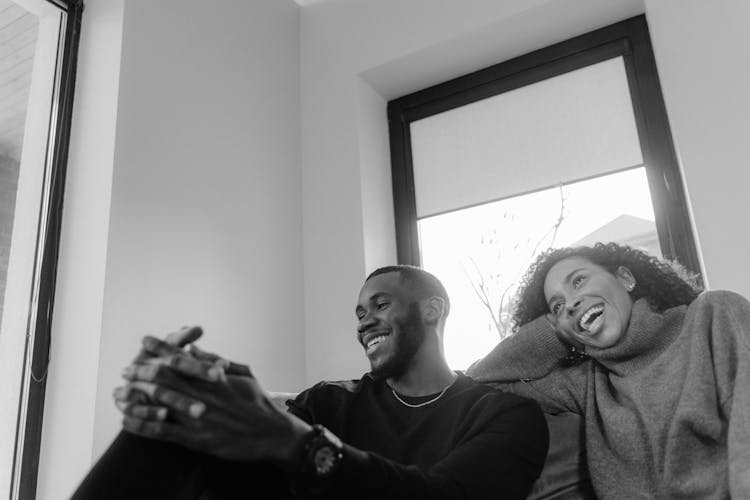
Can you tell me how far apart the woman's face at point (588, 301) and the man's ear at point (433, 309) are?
1.06 feet

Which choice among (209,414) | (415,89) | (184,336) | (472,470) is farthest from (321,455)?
(415,89)

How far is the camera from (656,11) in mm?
2443

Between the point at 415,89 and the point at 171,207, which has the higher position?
the point at 415,89

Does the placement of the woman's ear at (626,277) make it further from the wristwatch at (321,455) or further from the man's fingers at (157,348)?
the man's fingers at (157,348)

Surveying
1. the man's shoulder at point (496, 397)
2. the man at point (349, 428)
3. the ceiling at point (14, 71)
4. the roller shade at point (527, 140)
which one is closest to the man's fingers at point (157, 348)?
the man at point (349, 428)

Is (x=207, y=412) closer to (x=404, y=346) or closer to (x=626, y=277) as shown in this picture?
(x=404, y=346)

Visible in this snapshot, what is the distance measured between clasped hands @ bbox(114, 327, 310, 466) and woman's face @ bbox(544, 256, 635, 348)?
2.86 ft

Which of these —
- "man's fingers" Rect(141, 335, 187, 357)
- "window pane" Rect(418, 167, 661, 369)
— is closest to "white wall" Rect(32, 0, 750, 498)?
"window pane" Rect(418, 167, 661, 369)

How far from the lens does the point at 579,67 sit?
110 inches

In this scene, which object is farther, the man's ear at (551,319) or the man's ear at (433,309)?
the man's ear at (433,309)

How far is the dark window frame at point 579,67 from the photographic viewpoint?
7.86 ft

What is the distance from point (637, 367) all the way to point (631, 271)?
30cm

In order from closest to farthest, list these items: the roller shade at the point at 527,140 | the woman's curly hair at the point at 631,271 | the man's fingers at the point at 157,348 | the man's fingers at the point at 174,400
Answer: the man's fingers at the point at 174,400
the man's fingers at the point at 157,348
the woman's curly hair at the point at 631,271
the roller shade at the point at 527,140

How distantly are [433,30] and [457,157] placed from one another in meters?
0.54
